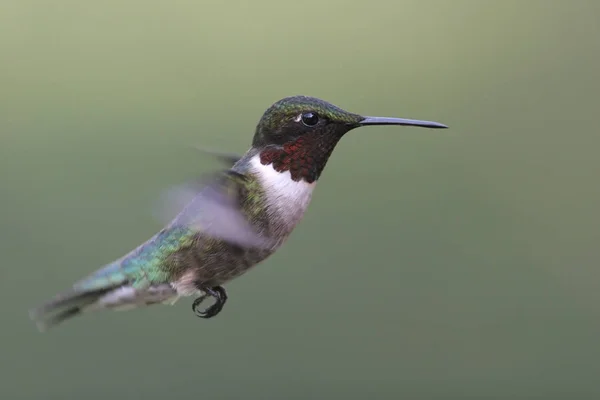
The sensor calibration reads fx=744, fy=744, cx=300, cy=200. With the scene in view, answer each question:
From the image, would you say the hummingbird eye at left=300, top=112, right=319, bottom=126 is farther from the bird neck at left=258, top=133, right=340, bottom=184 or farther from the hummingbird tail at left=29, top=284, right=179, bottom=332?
the hummingbird tail at left=29, top=284, right=179, bottom=332

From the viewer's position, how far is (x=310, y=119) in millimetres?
769

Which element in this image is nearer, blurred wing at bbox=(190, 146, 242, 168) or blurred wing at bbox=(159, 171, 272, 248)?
blurred wing at bbox=(159, 171, 272, 248)

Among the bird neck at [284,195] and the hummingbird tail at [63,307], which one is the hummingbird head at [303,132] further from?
the hummingbird tail at [63,307]

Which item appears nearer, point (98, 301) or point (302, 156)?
point (302, 156)

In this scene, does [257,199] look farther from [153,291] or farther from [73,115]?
[73,115]

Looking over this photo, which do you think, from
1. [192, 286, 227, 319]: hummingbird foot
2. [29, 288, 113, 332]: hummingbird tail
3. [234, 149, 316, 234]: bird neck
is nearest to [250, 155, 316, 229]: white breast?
[234, 149, 316, 234]: bird neck

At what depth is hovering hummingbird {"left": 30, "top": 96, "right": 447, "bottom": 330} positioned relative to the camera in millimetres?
773

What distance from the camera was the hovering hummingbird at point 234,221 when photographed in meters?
0.77

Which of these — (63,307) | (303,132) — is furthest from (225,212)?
(63,307)

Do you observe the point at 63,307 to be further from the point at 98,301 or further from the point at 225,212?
the point at 225,212

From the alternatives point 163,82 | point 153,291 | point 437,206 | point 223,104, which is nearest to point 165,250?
point 153,291

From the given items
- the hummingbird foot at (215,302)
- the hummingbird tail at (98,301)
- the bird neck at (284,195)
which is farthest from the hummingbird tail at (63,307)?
the bird neck at (284,195)

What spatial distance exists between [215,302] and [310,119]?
0.27m

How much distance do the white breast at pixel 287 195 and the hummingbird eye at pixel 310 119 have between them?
0.20 ft
